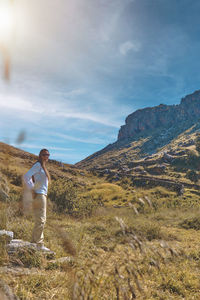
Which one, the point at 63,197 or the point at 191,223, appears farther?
the point at 63,197

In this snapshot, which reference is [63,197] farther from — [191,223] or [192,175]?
[192,175]

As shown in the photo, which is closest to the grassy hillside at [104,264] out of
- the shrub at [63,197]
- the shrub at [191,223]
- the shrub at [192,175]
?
the shrub at [191,223]

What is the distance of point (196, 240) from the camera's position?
24.8 ft

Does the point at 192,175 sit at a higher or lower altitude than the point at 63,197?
higher

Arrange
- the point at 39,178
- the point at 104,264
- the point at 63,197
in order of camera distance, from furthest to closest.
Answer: the point at 63,197
the point at 39,178
the point at 104,264

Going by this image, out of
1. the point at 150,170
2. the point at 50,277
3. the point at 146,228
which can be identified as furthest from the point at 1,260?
the point at 150,170

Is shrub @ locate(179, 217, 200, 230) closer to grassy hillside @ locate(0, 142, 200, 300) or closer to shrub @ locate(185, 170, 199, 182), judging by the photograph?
grassy hillside @ locate(0, 142, 200, 300)

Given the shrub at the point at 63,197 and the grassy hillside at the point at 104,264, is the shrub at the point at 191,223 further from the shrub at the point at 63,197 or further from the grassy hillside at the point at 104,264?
the shrub at the point at 63,197

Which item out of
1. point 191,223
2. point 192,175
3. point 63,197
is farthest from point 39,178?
Result: point 192,175

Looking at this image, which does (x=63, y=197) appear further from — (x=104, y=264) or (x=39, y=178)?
(x=104, y=264)

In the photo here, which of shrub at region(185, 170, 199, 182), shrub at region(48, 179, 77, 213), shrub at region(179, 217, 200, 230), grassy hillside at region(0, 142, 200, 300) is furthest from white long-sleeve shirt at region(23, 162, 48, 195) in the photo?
shrub at region(185, 170, 199, 182)

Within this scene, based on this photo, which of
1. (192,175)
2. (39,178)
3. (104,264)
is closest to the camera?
(104,264)

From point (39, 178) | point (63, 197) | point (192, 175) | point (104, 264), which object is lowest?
point (63, 197)

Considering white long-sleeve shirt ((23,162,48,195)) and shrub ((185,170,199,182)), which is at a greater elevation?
shrub ((185,170,199,182))
